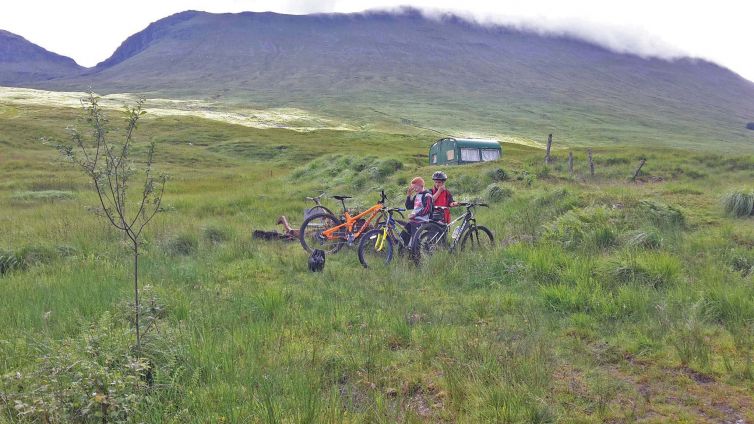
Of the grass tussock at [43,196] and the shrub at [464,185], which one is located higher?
the shrub at [464,185]

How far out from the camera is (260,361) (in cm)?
448

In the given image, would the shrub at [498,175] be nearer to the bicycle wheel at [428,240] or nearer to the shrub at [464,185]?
the shrub at [464,185]

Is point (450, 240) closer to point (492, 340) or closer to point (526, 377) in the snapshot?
point (492, 340)

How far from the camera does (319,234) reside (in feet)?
37.0

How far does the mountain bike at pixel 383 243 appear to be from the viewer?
9.69 metres

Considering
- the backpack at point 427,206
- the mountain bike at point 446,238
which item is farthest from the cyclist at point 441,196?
the mountain bike at point 446,238

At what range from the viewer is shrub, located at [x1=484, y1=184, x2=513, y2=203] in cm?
1589

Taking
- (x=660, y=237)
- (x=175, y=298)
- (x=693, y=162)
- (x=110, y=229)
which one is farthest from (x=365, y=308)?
(x=693, y=162)

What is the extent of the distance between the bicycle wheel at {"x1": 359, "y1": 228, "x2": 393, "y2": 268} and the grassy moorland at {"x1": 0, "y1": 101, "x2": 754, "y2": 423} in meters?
0.49

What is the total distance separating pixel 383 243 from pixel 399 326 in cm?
448

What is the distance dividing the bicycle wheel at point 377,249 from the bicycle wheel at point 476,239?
158 centimetres

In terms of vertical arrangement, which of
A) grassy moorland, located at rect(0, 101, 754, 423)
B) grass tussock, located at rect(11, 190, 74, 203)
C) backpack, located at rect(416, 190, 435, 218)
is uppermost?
backpack, located at rect(416, 190, 435, 218)

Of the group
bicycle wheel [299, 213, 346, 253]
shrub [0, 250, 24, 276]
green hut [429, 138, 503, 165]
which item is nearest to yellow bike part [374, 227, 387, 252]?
bicycle wheel [299, 213, 346, 253]

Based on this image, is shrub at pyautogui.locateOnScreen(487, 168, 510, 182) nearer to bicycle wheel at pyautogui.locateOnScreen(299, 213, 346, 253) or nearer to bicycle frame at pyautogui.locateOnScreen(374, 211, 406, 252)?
bicycle wheel at pyautogui.locateOnScreen(299, 213, 346, 253)
